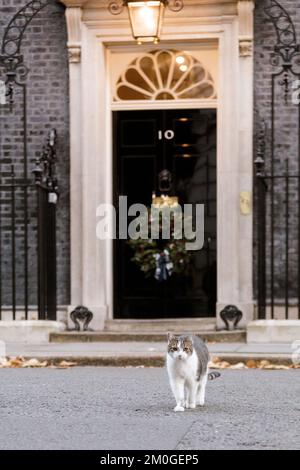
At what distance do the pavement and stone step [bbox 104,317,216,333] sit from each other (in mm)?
926

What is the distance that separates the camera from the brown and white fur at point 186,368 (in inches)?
335

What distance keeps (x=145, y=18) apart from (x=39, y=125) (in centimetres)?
206

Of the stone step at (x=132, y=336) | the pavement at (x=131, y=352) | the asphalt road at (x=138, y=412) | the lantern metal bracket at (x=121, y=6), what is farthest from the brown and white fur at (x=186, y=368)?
the lantern metal bracket at (x=121, y=6)

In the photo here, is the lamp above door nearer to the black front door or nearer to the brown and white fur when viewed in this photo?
the black front door

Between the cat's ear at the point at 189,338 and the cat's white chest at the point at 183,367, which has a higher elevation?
the cat's ear at the point at 189,338

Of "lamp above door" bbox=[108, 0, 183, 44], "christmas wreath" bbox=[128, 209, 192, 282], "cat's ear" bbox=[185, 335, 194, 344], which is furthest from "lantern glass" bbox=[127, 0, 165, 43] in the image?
"cat's ear" bbox=[185, 335, 194, 344]

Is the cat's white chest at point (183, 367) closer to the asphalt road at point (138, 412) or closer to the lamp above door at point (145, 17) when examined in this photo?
the asphalt road at point (138, 412)

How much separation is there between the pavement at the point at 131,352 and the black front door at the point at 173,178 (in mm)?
1552

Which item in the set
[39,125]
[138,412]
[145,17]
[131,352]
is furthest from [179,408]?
[39,125]

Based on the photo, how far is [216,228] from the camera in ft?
50.3

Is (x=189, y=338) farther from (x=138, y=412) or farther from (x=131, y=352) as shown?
(x=131, y=352)

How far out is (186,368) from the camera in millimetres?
8508

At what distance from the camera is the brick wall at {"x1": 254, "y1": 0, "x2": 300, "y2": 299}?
14.9 meters
